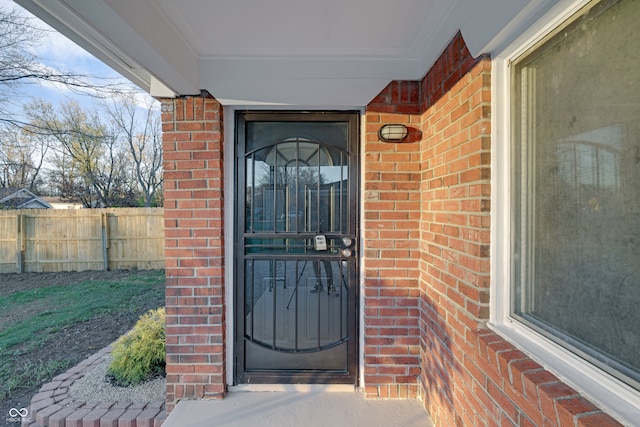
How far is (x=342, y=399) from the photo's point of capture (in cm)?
206

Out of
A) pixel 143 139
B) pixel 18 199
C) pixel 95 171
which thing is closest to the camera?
pixel 18 199

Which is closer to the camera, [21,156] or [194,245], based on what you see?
[194,245]

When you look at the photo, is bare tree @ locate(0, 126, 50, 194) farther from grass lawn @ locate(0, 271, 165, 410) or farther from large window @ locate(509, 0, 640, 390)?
large window @ locate(509, 0, 640, 390)

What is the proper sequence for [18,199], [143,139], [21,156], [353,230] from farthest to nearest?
[143,139], [18,199], [21,156], [353,230]

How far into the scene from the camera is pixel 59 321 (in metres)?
4.02

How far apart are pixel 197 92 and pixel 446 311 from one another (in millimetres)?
2261

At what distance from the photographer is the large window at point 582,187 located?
85 cm

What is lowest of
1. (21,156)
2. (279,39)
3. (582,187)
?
(582,187)

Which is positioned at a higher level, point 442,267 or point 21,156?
point 21,156

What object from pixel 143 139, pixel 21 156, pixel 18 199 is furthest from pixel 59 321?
pixel 18 199

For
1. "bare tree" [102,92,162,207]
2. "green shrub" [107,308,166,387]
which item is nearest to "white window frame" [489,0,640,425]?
"green shrub" [107,308,166,387]

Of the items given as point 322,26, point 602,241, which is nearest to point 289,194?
point 322,26

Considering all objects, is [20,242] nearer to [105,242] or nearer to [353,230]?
[105,242]

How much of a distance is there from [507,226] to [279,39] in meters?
1.72
